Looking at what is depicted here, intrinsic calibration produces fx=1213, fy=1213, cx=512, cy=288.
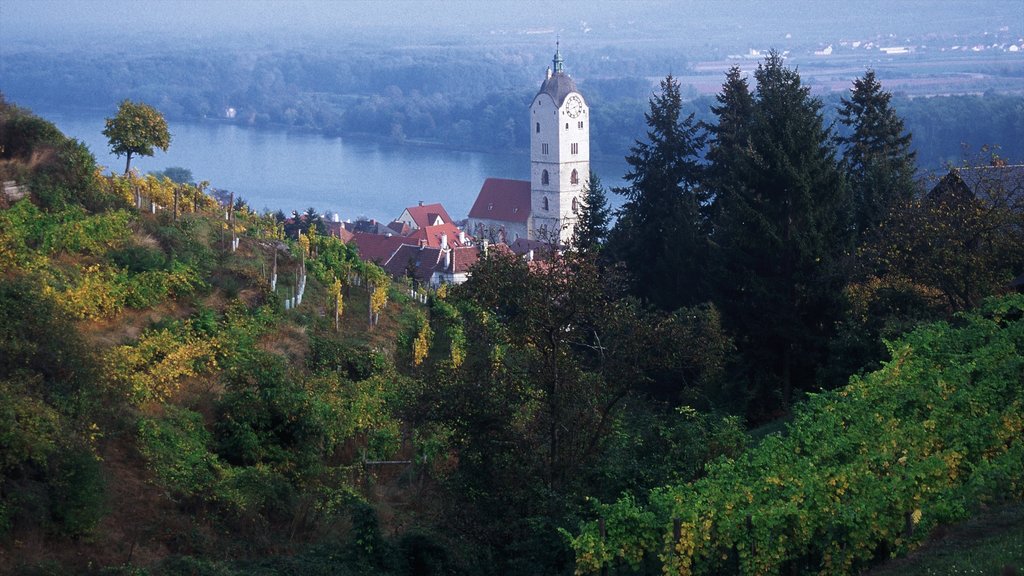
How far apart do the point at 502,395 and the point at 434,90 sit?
110506 mm

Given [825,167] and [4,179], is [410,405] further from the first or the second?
[825,167]

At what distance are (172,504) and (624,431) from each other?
A: 3163mm

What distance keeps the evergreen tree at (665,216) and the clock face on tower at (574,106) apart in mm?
31606

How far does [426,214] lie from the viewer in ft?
149

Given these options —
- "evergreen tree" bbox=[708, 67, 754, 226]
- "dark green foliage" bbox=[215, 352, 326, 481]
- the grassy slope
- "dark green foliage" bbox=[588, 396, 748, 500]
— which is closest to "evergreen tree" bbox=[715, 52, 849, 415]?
"evergreen tree" bbox=[708, 67, 754, 226]

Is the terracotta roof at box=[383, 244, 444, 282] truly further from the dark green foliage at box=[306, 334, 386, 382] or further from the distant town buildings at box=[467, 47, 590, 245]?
the dark green foliage at box=[306, 334, 386, 382]

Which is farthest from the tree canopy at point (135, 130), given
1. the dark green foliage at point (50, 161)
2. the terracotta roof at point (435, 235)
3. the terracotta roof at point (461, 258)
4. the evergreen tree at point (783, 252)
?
the terracotta roof at point (435, 235)

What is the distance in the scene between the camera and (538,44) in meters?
197

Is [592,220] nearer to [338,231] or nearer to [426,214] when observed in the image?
[338,231]

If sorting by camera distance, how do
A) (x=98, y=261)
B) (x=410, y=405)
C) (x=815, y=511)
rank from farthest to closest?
(x=98, y=261) → (x=410, y=405) → (x=815, y=511)

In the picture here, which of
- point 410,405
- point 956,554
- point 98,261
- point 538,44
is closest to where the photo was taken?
point 956,554

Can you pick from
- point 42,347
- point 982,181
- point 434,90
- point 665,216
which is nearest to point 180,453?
point 42,347

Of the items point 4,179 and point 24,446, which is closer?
point 24,446

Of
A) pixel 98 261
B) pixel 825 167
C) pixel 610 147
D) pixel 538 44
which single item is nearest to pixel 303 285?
pixel 98 261
